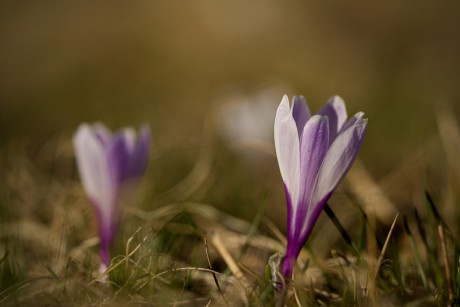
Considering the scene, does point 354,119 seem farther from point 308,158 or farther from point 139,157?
point 139,157

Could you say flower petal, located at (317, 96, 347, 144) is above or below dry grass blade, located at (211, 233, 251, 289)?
above

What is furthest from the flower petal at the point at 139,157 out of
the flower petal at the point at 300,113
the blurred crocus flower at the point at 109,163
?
the flower petal at the point at 300,113

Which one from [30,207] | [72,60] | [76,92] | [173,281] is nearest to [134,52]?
[72,60]

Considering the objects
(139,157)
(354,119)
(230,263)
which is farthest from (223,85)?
(354,119)

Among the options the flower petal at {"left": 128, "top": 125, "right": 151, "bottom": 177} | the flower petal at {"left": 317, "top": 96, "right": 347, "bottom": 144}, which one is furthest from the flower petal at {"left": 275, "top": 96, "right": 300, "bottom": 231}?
the flower petal at {"left": 128, "top": 125, "right": 151, "bottom": 177}

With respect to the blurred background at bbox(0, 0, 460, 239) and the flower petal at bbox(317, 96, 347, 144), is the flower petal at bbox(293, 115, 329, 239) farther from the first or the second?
the blurred background at bbox(0, 0, 460, 239)

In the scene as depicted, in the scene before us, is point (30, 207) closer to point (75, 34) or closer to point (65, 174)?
point (65, 174)
